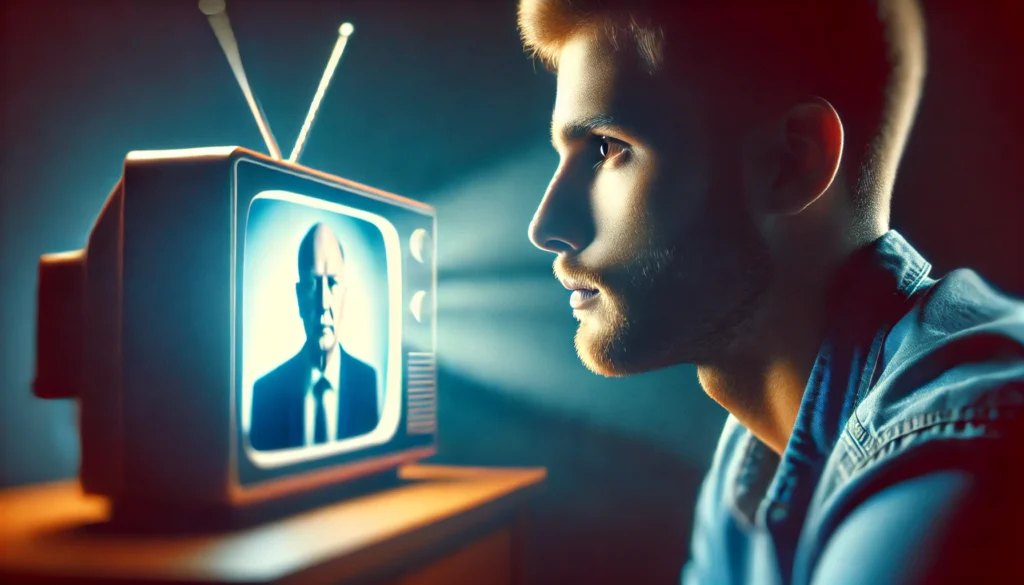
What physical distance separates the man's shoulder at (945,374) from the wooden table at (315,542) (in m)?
0.46

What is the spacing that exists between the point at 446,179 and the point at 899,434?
90 centimetres

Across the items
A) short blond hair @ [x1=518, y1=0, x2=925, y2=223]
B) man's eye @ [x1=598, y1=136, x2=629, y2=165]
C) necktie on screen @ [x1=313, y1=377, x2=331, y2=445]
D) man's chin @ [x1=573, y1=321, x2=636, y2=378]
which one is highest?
short blond hair @ [x1=518, y1=0, x2=925, y2=223]

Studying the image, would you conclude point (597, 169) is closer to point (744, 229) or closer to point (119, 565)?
point (744, 229)

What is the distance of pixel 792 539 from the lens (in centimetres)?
79

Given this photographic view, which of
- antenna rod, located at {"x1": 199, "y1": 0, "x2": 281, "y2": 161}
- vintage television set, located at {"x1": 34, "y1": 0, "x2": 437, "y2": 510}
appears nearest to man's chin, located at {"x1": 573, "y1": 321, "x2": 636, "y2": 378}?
vintage television set, located at {"x1": 34, "y1": 0, "x2": 437, "y2": 510}

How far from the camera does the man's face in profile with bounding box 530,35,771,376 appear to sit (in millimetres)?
812

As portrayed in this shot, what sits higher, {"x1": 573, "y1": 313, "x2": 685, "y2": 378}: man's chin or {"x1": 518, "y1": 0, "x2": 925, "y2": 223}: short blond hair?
{"x1": 518, "y1": 0, "x2": 925, "y2": 223}: short blond hair

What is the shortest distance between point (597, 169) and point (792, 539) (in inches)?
18.6

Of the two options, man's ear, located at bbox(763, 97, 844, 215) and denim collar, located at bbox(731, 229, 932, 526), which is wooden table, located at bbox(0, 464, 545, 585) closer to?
denim collar, located at bbox(731, 229, 932, 526)

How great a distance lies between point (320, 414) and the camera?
89 centimetres

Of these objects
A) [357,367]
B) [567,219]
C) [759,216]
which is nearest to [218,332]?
[357,367]

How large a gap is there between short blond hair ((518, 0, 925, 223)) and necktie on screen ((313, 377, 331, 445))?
54 cm

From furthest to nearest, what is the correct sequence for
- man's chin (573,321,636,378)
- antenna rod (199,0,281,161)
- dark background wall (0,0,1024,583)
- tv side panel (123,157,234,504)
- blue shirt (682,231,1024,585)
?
dark background wall (0,0,1024,583)
antenna rod (199,0,281,161)
man's chin (573,321,636,378)
tv side panel (123,157,234,504)
blue shirt (682,231,1024,585)

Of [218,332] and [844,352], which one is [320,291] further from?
[844,352]
